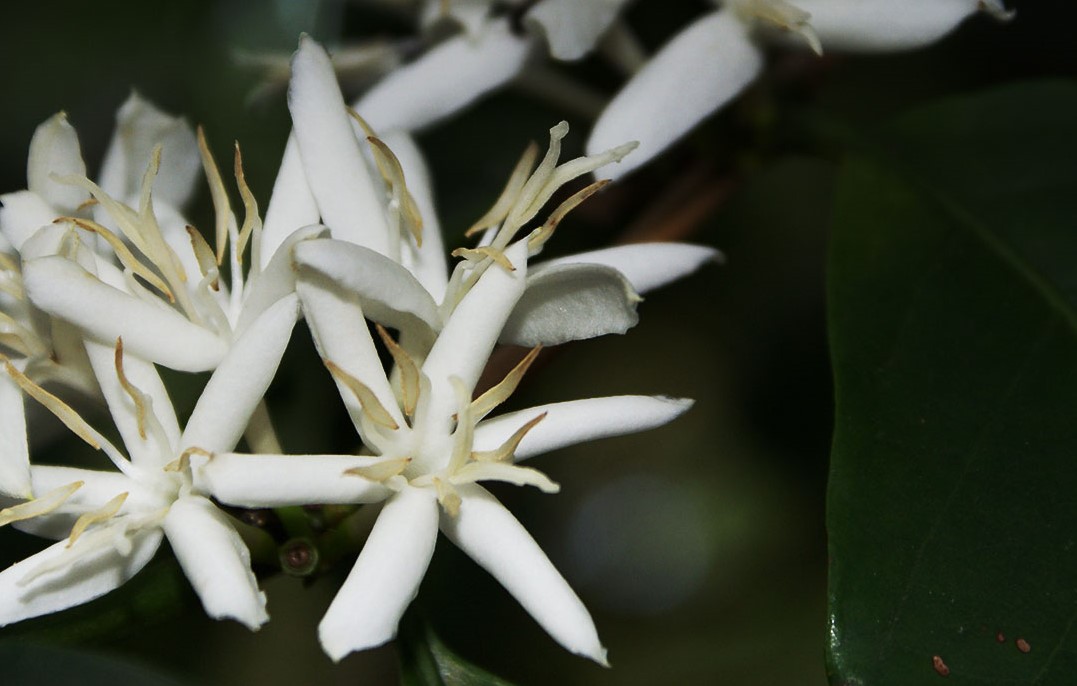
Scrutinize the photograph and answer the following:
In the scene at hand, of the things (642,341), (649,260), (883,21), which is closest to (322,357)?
(649,260)

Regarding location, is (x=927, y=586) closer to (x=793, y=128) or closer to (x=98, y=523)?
(x=98, y=523)

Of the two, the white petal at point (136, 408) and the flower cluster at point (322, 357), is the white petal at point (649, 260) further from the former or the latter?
the white petal at point (136, 408)

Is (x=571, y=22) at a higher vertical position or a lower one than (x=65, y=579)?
higher

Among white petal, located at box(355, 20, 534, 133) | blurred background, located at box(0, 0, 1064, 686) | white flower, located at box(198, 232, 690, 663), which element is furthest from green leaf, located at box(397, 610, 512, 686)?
white petal, located at box(355, 20, 534, 133)

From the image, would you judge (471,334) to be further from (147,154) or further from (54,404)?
(147,154)

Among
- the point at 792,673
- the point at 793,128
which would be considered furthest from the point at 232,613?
the point at 792,673
